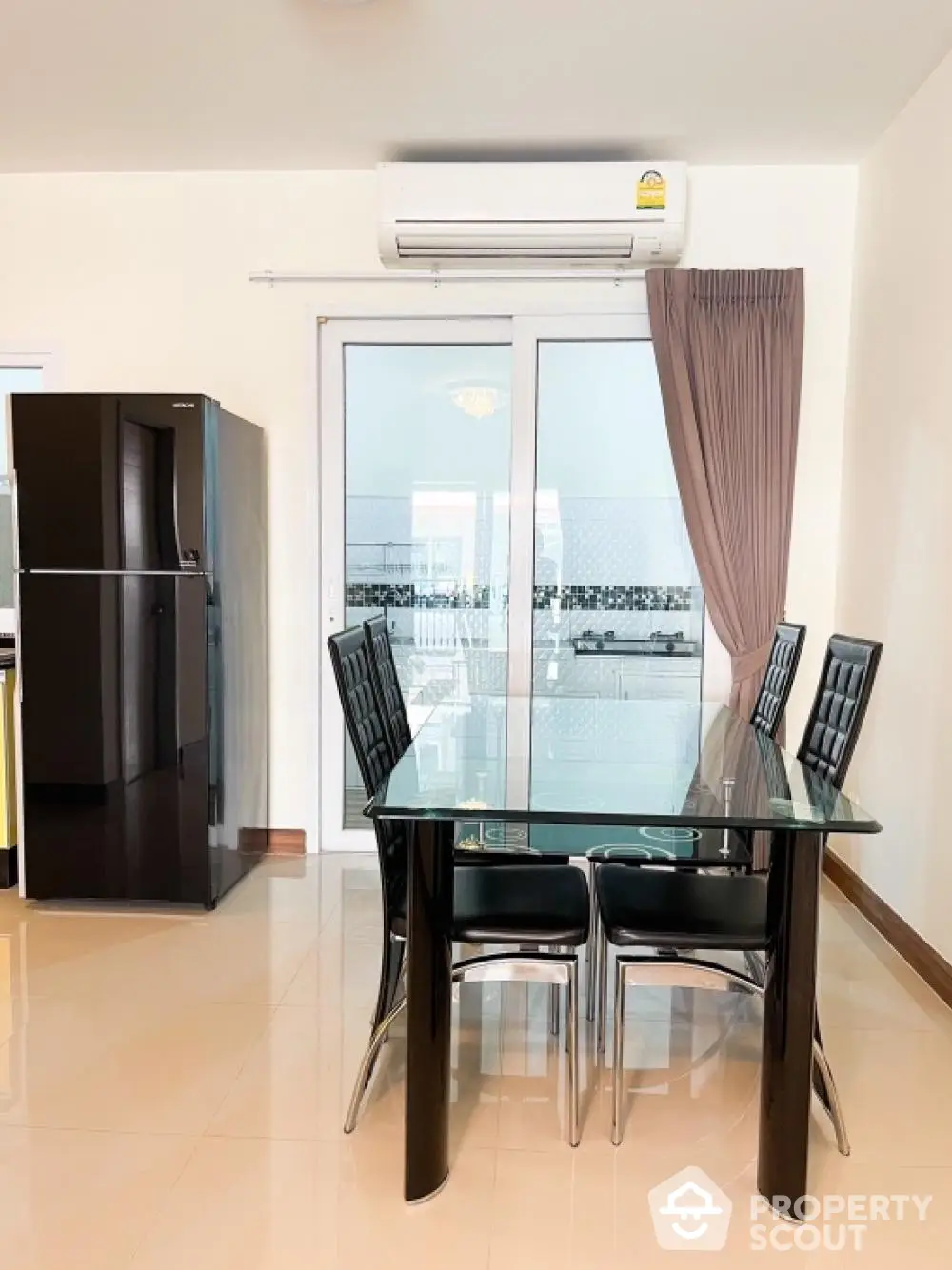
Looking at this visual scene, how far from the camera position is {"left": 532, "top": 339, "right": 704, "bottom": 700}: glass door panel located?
3.61 metres

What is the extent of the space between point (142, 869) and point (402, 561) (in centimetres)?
157

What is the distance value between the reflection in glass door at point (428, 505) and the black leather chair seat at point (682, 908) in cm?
160

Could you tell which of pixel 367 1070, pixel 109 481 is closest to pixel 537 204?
pixel 109 481

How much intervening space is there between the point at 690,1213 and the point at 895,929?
154 cm

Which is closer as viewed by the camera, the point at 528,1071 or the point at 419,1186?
the point at 419,1186

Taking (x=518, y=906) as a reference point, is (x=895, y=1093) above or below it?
below

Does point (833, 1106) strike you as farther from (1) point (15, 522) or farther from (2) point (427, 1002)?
(1) point (15, 522)

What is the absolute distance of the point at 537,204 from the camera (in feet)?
10.7

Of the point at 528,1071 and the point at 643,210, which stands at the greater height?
the point at 643,210

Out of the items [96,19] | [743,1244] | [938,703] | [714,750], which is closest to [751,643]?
[938,703]

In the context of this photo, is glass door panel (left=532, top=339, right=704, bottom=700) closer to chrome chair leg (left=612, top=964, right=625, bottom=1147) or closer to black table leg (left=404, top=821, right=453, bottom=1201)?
chrome chair leg (left=612, top=964, right=625, bottom=1147)

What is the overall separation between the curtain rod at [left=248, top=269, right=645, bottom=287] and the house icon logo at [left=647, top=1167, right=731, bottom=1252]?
304cm

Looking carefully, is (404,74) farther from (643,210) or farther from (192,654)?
(192,654)

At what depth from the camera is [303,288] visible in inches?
141
